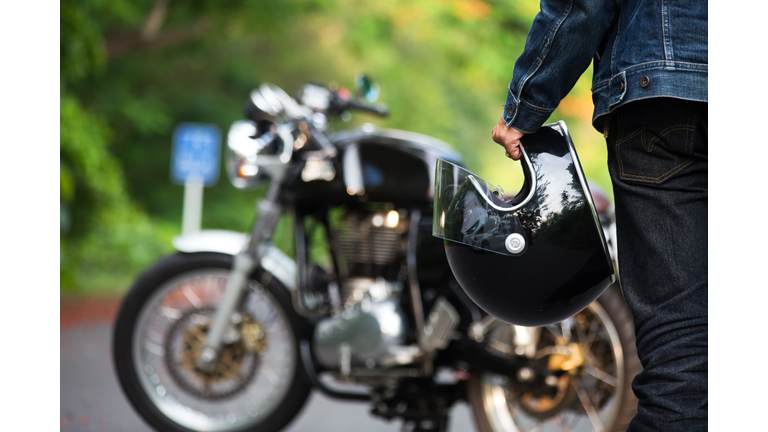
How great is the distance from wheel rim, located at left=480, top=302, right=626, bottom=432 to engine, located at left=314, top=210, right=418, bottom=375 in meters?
0.37

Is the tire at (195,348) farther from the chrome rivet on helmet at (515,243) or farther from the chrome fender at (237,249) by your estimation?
the chrome rivet on helmet at (515,243)

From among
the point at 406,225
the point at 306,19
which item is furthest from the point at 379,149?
the point at 306,19

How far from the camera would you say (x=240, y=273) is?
109 inches

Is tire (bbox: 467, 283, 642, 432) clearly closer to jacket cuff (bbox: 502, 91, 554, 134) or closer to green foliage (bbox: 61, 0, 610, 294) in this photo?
jacket cuff (bbox: 502, 91, 554, 134)

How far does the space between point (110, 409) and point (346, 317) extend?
1512 millimetres

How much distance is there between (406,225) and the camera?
2.68m

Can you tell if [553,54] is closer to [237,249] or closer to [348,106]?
[348,106]

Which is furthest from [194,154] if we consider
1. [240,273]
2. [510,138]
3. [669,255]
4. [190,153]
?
[669,255]

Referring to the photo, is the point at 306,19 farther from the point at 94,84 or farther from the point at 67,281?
the point at 67,281

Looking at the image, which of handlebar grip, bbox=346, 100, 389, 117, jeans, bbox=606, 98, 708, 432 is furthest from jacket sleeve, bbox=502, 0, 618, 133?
handlebar grip, bbox=346, 100, 389, 117
